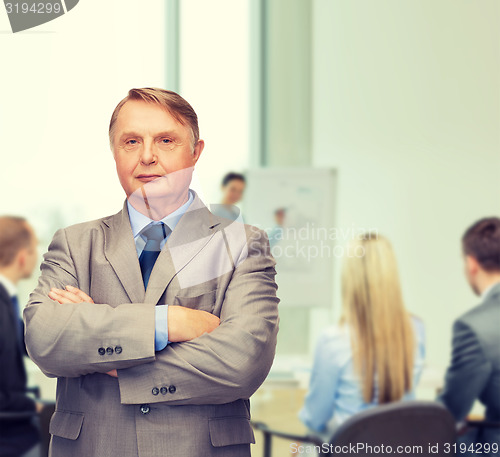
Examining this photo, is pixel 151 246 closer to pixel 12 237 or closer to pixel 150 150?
pixel 150 150

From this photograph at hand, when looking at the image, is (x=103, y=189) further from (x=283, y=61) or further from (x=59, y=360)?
(x=283, y=61)

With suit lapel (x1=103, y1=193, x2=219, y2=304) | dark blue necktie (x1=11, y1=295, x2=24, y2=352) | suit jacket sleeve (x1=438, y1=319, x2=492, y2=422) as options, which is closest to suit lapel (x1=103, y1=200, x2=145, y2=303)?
suit lapel (x1=103, y1=193, x2=219, y2=304)

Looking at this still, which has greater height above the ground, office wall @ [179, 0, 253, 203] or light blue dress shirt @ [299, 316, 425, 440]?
office wall @ [179, 0, 253, 203]

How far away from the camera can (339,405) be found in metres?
2.56

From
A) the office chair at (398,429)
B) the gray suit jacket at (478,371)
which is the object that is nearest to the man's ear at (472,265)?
the gray suit jacket at (478,371)

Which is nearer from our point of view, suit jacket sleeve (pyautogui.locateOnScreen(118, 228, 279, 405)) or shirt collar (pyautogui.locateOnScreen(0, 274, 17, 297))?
suit jacket sleeve (pyautogui.locateOnScreen(118, 228, 279, 405))

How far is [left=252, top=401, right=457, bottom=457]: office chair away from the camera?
192 cm

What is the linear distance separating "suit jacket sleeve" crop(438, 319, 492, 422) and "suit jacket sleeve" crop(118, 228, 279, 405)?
1604 millimetres

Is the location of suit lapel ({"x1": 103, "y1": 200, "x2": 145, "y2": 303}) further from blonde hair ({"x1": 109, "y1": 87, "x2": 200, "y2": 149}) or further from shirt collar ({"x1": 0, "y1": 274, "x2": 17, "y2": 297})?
shirt collar ({"x1": 0, "y1": 274, "x2": 17, "y2": 297})

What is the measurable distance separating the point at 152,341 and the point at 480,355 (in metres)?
1.86

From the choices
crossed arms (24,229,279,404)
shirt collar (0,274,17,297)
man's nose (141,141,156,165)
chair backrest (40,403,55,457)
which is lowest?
chair backrest (40,403,55,457)

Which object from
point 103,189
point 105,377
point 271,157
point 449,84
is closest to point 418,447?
point 105,377

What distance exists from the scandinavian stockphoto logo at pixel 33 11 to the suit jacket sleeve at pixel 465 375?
2.14 m

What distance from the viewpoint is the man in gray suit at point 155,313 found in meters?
1.24
